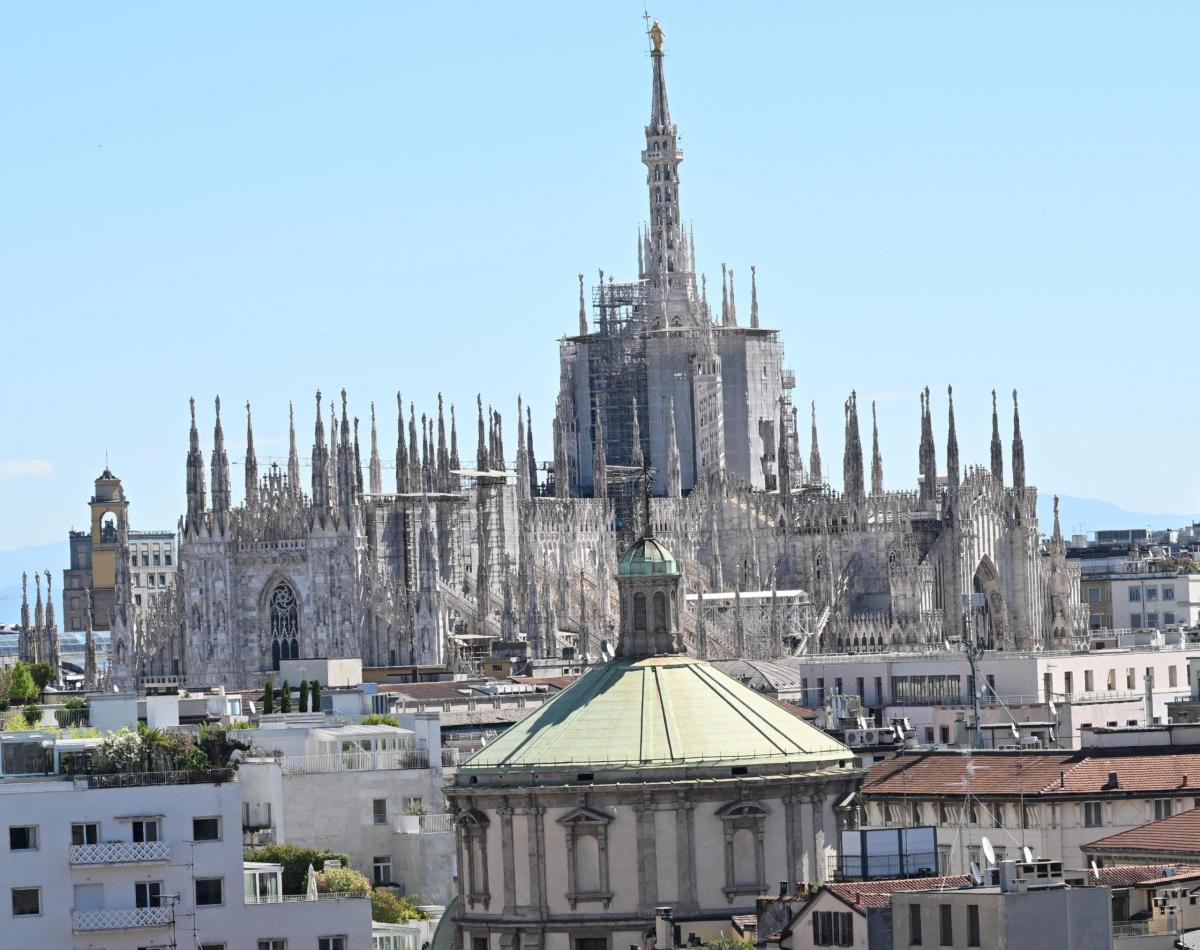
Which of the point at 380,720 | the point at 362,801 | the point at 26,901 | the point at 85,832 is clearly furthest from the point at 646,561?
the point at 380,720

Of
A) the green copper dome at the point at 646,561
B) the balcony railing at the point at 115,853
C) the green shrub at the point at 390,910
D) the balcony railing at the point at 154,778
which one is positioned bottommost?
the green shrub at the point at 390,910

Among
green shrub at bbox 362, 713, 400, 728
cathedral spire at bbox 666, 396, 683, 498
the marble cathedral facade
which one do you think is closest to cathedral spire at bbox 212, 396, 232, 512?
the marble cathedral facade

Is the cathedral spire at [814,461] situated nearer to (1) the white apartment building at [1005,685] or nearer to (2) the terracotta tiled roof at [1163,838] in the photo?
(1) the white apartment building at [1005,685]

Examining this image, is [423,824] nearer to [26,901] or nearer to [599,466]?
[26,901]

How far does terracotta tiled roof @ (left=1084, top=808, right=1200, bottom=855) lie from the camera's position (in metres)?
63.1

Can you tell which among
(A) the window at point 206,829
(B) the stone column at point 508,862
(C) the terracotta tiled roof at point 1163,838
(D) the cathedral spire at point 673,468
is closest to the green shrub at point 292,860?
(A) the window at point 206,829

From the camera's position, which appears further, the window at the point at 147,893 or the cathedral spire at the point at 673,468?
the cathedral spire at the point at 673,468

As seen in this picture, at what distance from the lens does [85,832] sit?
61.4 m

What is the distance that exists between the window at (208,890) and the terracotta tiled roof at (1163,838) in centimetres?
1477

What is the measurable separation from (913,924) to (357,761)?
3466cm

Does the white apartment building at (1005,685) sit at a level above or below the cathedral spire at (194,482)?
below

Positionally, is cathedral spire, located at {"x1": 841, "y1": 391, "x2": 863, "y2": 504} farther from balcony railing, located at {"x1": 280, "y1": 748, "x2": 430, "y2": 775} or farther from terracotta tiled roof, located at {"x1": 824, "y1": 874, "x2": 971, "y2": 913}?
terracotta tiled roof, located at {"x1": 824, "y1": 874, "x2": 971, "y2": 913}

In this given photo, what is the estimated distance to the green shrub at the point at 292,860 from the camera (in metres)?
69.4

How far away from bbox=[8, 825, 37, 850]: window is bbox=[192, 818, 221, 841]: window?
102 inches
